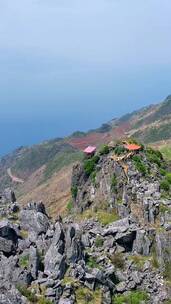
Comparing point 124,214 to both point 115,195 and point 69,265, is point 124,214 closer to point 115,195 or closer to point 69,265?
point 115,195

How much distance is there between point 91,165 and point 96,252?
51.5ft

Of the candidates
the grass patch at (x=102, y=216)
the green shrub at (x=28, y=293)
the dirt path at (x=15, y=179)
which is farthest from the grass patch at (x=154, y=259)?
the dirt path at (x=15, y=179)

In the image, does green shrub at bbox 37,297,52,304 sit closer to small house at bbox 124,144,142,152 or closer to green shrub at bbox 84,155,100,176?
small house at bbox 124,144,142,152

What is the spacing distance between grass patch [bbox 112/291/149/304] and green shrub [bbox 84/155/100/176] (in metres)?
18.6

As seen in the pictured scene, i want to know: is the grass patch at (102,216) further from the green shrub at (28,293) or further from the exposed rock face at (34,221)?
the green shrub at (28,293)

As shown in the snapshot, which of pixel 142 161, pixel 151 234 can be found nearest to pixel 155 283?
pixel 151 234

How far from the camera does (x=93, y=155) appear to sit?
51156 millimetres

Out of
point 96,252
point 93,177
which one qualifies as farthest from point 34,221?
point 93,177

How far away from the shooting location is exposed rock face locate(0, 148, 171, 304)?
2938cm

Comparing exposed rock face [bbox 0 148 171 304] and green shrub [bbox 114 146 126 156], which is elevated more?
green shrub [bbox 114 146 126 156]

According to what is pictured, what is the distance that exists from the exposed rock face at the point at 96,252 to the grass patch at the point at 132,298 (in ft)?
0.30

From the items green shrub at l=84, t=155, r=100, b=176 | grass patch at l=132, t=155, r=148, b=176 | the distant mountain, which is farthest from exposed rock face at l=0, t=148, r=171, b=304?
the distant mountain

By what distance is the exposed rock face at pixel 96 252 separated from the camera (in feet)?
96.4

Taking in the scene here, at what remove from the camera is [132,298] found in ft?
104
